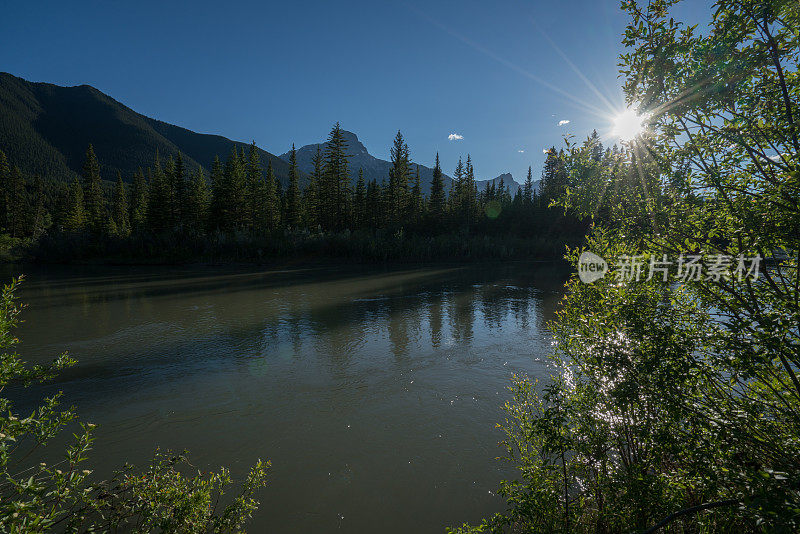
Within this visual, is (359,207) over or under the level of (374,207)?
over

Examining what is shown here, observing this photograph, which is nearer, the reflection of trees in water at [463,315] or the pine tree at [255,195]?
the reflection of trees in water at [463,315]

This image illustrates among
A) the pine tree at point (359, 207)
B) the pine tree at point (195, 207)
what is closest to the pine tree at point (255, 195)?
the pine tree at point (195, 207)

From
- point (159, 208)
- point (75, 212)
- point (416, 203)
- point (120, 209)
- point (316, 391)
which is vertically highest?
point (416, 203)

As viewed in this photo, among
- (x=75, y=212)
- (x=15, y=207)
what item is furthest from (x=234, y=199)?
(x=15, y=207)

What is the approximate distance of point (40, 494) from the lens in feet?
7.03

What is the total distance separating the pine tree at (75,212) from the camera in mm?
53125

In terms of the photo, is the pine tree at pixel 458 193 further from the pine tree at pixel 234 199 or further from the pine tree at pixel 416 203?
the pine tree at pixel 234 199

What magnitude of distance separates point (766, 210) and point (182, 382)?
10297mm

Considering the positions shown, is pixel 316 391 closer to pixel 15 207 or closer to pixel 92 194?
pixel 92 194

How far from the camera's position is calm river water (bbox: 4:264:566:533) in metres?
4.82

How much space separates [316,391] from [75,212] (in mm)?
67921

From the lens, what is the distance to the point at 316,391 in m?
7.91

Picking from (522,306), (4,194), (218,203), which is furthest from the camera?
(4,194)

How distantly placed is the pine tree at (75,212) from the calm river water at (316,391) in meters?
47.3
